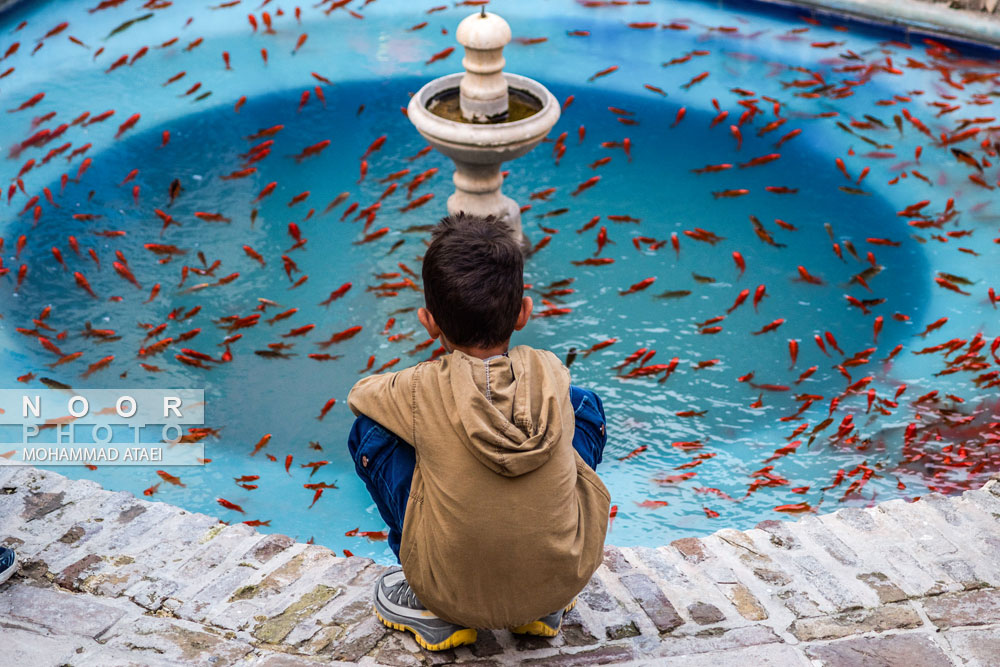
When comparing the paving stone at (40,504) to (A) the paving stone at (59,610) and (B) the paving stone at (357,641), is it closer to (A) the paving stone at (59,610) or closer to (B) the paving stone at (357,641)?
(A) the paving stone at (59,610)

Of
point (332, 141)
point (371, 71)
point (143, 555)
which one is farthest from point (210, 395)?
point (371, 71)

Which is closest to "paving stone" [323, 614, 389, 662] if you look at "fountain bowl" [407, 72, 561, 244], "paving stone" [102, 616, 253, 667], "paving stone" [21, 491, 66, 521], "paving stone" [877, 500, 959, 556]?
"paving stone" [102, 616, 253, 667]

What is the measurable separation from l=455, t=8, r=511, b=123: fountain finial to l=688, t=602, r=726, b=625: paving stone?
3.10 m

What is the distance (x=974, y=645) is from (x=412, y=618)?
5.16 ft

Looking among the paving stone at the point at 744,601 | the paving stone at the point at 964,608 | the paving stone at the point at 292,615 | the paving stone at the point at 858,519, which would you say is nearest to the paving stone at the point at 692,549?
the paving stone at the point at 744,601

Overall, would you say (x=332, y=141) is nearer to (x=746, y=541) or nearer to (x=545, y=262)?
(x=545, y=262)

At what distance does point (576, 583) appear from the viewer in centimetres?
213

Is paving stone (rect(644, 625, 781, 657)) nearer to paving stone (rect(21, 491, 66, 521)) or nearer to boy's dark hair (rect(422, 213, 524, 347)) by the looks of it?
boy's dark hair (rect(422, 213, 524, 347))

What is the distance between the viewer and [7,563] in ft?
8.68

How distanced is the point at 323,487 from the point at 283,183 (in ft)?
9.43

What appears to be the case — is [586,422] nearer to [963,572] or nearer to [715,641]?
[715,641]

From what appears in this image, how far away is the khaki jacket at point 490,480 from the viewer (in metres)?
1.94

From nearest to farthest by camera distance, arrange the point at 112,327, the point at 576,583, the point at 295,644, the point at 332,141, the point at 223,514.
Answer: the point at 576,583 → the point at 295,644 → the point at 223,514 → the point at 112,327 → the point at 332,141

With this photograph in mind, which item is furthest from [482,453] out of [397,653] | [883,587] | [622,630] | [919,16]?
[919,16]
